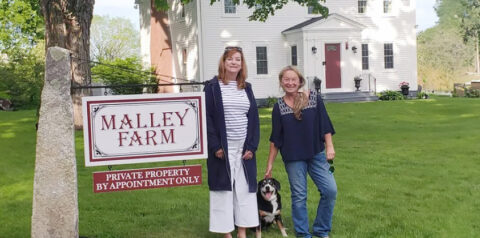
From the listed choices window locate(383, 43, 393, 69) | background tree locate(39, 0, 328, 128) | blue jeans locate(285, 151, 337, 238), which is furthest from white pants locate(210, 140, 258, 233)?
window locate(383, 43, 393, 69)

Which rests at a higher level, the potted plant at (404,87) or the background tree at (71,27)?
the background tree at (71,27)

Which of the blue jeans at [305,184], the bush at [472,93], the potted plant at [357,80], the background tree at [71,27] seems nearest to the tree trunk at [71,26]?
the background tree at [71,27]

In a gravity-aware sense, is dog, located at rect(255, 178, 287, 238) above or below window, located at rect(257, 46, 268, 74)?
below

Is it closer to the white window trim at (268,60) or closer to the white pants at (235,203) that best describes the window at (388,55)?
the white window trim at (268,60)

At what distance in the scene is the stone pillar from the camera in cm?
602

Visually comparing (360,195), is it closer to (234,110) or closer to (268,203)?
(268,203)

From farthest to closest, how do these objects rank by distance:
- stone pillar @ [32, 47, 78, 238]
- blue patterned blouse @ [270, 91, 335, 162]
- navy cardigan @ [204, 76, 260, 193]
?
blue patterned blouse @ [270, 91, 335, 162]
navy cardigan @ [204, 76, 260, 193]
stone pillar @ [32, 47, 78, 238]

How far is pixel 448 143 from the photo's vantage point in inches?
608

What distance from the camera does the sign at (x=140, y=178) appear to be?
6148 millimetres

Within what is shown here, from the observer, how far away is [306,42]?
29.4 meters

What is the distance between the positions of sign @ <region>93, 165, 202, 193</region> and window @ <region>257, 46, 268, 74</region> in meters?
24.1

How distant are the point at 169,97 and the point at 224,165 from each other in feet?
2.86

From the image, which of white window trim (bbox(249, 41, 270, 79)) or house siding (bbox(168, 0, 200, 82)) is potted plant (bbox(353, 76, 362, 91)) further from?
house siding (bbox(168, 0, 200, 82))

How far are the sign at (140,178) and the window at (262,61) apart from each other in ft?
79.0
